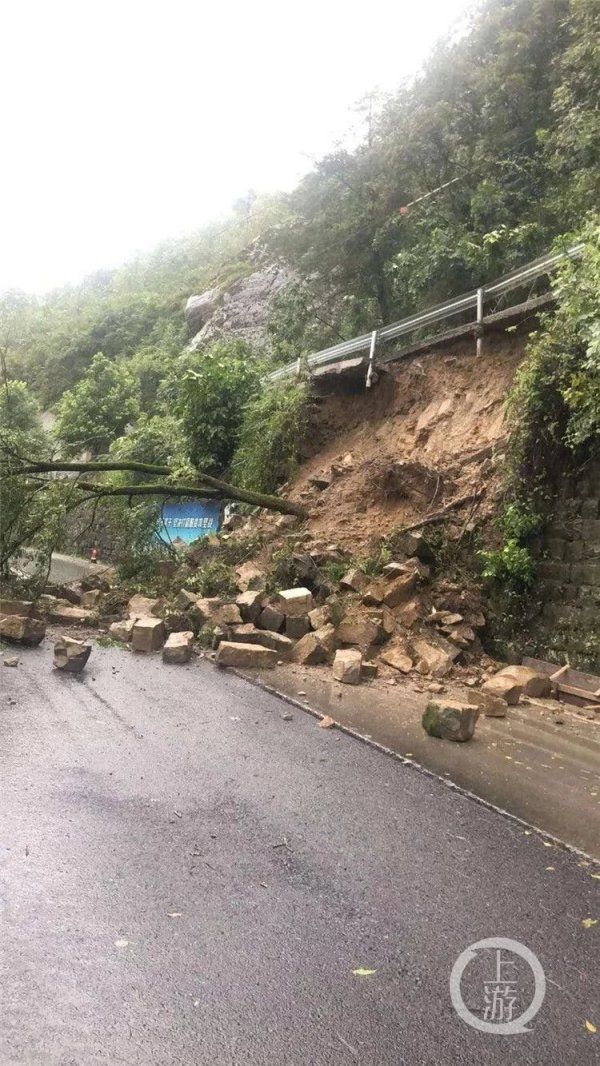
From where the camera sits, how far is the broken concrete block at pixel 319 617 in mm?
9242

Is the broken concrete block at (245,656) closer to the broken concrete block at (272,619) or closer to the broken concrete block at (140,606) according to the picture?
the broken concrete block at (272,619)

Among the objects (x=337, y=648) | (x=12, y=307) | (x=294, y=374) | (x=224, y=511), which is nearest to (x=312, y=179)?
(x=294, y=374)

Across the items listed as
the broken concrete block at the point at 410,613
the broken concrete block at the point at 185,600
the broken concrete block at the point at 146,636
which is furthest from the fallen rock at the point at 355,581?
the broken concrete block at the point at 146,636

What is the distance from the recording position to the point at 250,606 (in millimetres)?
9562

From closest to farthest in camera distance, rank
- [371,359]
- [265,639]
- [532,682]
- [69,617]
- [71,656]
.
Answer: [532,682] → [71,656] → [265,639] → [69,617] → [371,359]

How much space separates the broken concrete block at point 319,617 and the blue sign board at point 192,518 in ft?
22.2

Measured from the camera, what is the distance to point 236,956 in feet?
9.36

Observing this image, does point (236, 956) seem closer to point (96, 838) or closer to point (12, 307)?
point (96, 838)

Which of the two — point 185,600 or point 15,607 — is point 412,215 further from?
point 15,607

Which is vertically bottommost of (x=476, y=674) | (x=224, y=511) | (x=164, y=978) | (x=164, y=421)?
(x=164, y=978)

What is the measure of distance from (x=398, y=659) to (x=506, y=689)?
1.43 m

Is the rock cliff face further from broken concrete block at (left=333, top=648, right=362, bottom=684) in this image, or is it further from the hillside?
broken concrete block at (left=333, top=648, right=362, bottom=684)

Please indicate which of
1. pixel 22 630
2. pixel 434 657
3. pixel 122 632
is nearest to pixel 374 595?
pixel 434 657

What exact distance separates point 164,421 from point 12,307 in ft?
154
